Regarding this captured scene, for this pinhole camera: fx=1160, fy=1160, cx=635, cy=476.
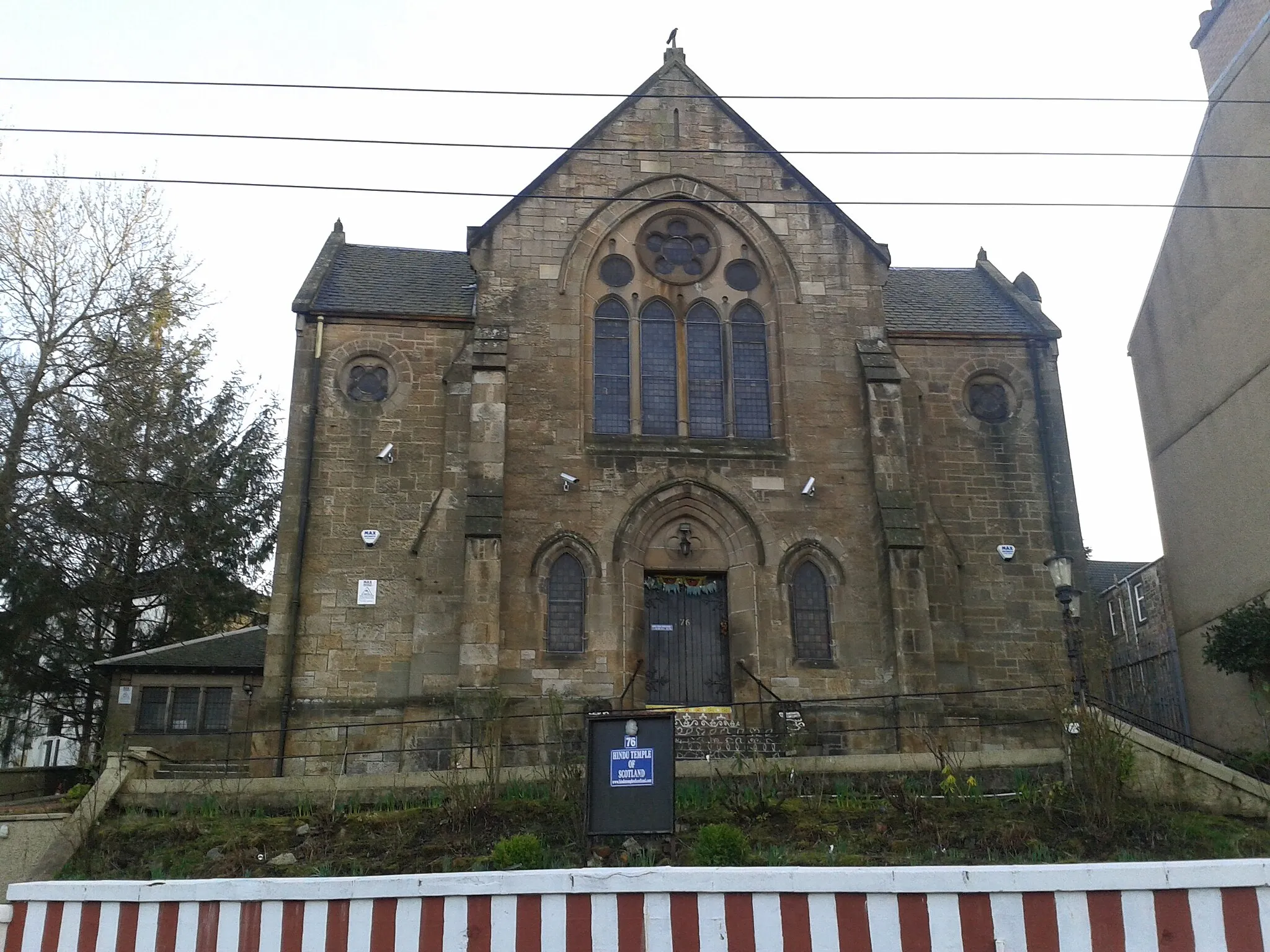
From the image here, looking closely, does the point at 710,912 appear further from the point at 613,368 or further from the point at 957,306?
the point at 957,306

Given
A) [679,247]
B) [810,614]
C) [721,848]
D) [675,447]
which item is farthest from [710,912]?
[679,247]

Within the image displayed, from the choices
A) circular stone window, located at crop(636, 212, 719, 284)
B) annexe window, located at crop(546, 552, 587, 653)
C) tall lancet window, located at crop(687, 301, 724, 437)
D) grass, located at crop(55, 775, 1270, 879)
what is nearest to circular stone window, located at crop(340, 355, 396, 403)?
annexe window, located at crop(546, 552, 587, 653)

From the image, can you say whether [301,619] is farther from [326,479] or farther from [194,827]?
[194,827]

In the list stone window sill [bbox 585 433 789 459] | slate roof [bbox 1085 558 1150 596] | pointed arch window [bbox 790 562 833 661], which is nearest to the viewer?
pointed arch window [bbox 790 562 833 661]

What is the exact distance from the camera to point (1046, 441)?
21.9m

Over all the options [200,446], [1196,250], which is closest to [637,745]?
[1196,250]

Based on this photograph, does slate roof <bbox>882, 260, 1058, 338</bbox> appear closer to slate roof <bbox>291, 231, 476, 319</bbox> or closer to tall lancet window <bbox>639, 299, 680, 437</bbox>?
tall lancet window <bbox>639, 299, 680, 437</bbox>

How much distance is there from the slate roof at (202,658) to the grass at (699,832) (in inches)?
341

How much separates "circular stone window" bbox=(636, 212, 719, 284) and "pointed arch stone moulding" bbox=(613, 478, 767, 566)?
13.7 ft

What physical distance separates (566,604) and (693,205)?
26.3 ft

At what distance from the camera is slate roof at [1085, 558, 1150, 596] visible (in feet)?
116

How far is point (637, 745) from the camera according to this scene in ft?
35.7

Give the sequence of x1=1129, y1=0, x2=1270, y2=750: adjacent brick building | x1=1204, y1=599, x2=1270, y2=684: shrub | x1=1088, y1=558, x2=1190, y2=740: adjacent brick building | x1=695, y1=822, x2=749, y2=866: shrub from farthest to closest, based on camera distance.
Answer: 1. x1=1088, y1=558, x2=1190, y2=740: adjacent brick building
2. x1=1129, y1=0, x2=1270, y2=750: adjacent brick building
3. x1=1204, y1=599, x2=1270, y2=684: shrub
4. x1=695, y1=822, x2=749, y2=866: shrub

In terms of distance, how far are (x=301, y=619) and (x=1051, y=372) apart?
1471cm
